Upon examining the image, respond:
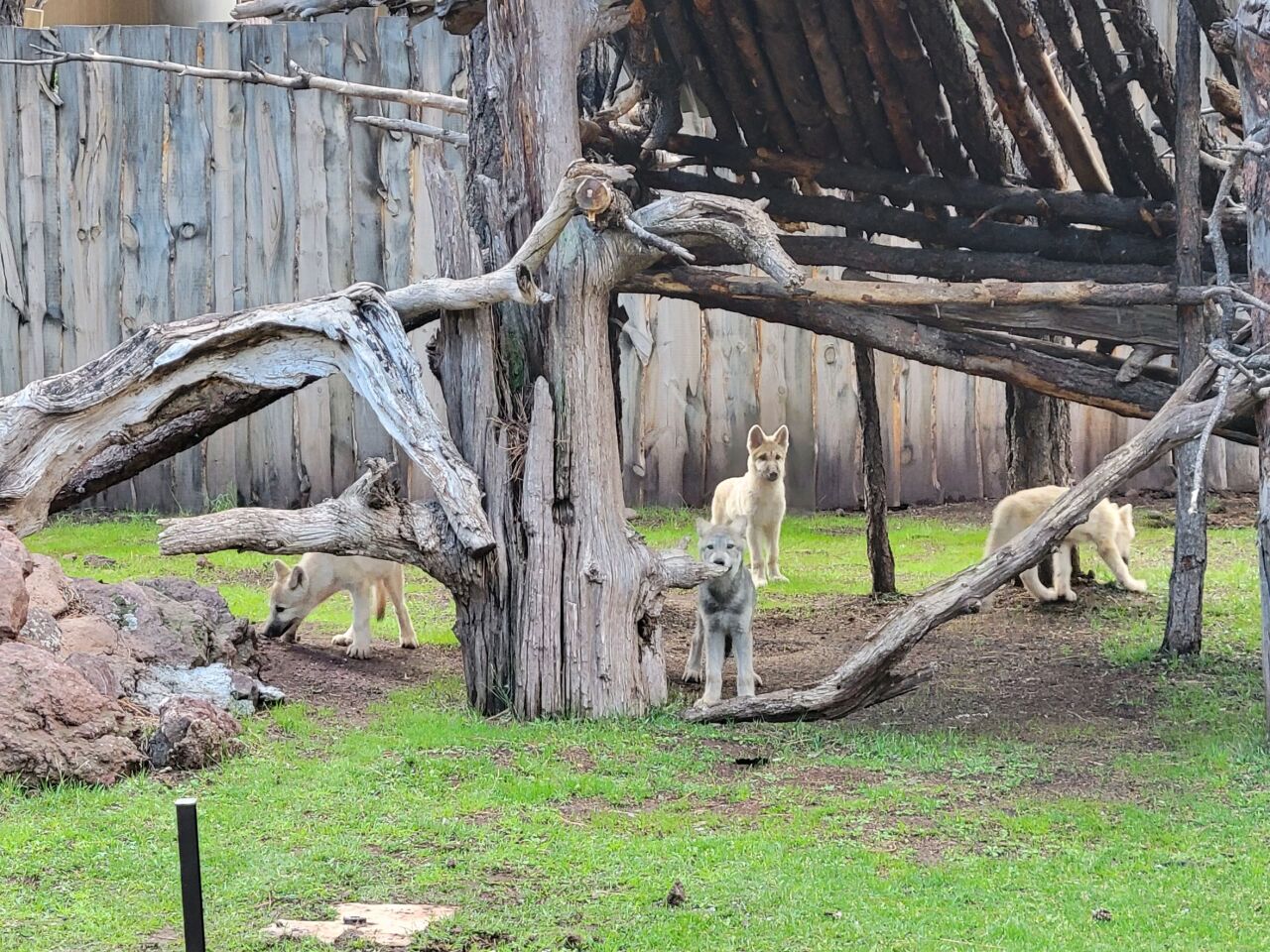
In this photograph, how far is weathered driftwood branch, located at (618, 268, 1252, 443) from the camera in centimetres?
914

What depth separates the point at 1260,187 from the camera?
6602mm

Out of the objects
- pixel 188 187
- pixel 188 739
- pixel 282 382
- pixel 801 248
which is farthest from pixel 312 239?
pixel 188 739

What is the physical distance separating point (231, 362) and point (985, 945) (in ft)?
15.5

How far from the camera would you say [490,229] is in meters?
8.00

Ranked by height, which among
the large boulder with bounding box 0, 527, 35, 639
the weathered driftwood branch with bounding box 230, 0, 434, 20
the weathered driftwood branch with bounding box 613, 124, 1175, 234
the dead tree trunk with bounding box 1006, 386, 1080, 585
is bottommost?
the large boulder with bounding box 0, 527, 35, 639

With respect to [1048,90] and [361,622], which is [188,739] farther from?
[1048,90]

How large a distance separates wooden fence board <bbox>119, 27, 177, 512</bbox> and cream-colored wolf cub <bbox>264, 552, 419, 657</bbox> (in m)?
4.81

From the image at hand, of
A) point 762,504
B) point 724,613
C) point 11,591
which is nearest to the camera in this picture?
point 11,591

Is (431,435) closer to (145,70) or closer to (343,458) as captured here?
(343,458)

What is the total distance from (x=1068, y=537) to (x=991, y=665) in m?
1.88

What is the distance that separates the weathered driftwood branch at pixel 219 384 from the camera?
7156 millimetres

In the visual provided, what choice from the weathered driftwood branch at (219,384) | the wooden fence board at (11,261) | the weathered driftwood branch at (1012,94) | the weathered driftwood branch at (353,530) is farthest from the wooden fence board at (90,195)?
the weathered driftwood branch at (1012,94)

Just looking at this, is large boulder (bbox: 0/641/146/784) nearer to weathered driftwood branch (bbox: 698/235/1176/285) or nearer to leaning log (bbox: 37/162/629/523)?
leaning log (bbox: 37/162/629/523)

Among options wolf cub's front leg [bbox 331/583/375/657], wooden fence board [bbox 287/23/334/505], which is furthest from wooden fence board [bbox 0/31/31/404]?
wolf cub's front leg [bbox 331/583/375/657]
